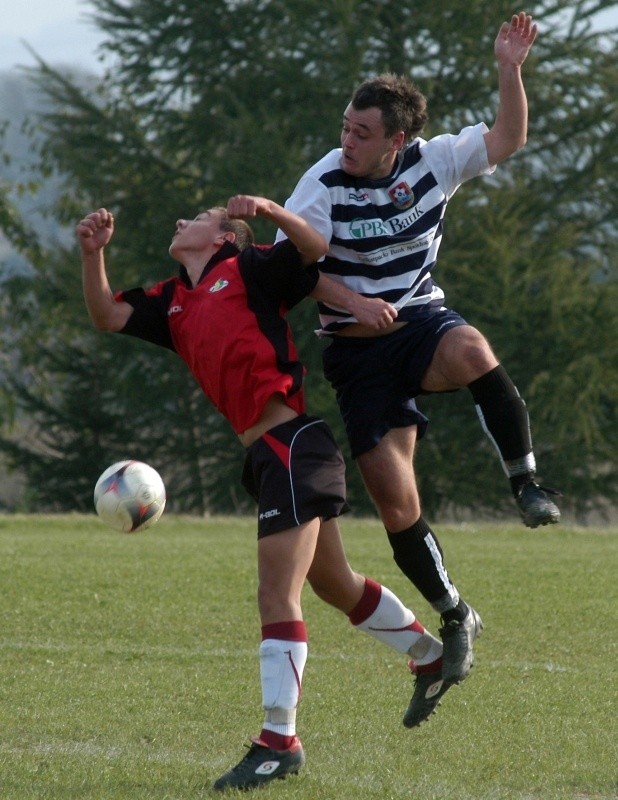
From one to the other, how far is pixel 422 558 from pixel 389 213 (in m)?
1.52

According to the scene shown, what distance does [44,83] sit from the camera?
29422 millimetres

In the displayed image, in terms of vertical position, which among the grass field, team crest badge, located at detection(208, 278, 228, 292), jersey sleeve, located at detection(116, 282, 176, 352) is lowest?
the grass field

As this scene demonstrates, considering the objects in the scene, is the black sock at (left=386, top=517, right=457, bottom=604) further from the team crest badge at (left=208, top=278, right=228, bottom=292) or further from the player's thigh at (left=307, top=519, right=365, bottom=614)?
the team crest badge at (left=208, top=278, right=228, bottom=292)

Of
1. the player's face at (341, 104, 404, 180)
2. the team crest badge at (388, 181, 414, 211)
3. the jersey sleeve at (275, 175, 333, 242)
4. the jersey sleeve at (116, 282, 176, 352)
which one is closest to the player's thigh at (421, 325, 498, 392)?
the team crest badge at (388, 181, 414, 211)

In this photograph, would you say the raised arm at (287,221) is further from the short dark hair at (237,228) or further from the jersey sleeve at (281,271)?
the short dark hair at (237,228)

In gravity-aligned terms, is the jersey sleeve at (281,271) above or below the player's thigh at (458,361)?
above

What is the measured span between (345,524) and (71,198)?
53.2 ft

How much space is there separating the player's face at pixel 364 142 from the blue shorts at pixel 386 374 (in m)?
0.69

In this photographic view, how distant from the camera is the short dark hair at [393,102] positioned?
574 centimetres

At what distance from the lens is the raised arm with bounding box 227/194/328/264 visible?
4945 mm

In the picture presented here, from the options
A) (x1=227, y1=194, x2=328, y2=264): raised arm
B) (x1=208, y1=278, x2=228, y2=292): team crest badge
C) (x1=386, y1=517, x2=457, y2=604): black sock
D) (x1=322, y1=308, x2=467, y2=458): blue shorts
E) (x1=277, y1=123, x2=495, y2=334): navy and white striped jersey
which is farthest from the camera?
(x1=386, y1=517, x2=457, y2=604): black sock

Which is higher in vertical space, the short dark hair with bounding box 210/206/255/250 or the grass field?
the short dark hair with bounding box 210/206/255/250

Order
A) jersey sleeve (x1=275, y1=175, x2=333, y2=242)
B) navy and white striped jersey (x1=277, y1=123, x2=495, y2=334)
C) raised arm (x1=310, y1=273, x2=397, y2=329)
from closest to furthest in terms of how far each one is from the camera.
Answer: raised arm (x1=310, y1=273, x2=397, y2=329)
jersey sleeve (x1=275, y1=175, x2=333, y2=242)
navy and white striped jersey (x1=277, y1=123, x2=495, y2=334)

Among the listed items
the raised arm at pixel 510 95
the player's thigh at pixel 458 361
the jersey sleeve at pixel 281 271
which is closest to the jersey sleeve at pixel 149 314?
the jersey sleeve at pixel 281 271
